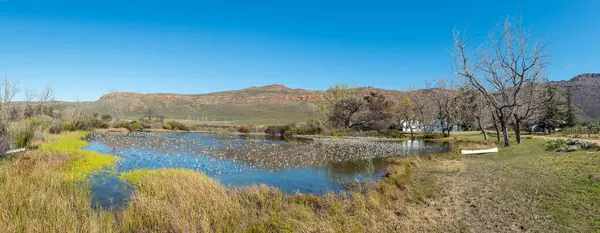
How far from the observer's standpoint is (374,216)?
8.34m

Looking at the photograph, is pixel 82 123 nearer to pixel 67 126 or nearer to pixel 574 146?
pixel 67 126

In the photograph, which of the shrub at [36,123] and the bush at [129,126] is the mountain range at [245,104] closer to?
the bush at [129,126]

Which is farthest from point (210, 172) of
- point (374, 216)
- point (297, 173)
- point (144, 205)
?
point (374, 216)

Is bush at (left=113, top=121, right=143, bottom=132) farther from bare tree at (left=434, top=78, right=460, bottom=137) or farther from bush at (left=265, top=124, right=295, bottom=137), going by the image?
bare tree at (left=434, top=78, right=460, bottom=137)

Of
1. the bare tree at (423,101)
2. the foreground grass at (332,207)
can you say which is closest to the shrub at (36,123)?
the foreground grass at (332,207)

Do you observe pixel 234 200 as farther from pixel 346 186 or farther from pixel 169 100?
pixel 169 100

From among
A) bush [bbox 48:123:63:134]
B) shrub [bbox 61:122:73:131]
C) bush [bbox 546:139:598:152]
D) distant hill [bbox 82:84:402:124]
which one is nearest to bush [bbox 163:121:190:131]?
shrub [bbox 61:122:73:131]

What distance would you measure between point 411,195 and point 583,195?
4.57m

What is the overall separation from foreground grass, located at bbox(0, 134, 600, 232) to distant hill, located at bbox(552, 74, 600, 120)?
3931 inches

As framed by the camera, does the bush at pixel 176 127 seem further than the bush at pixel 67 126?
Yes

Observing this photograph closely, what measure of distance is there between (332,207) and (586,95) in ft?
418

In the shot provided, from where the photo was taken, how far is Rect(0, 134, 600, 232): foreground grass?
7.41m

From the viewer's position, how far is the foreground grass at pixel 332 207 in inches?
292

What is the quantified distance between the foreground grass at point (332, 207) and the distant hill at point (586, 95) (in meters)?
99.8
